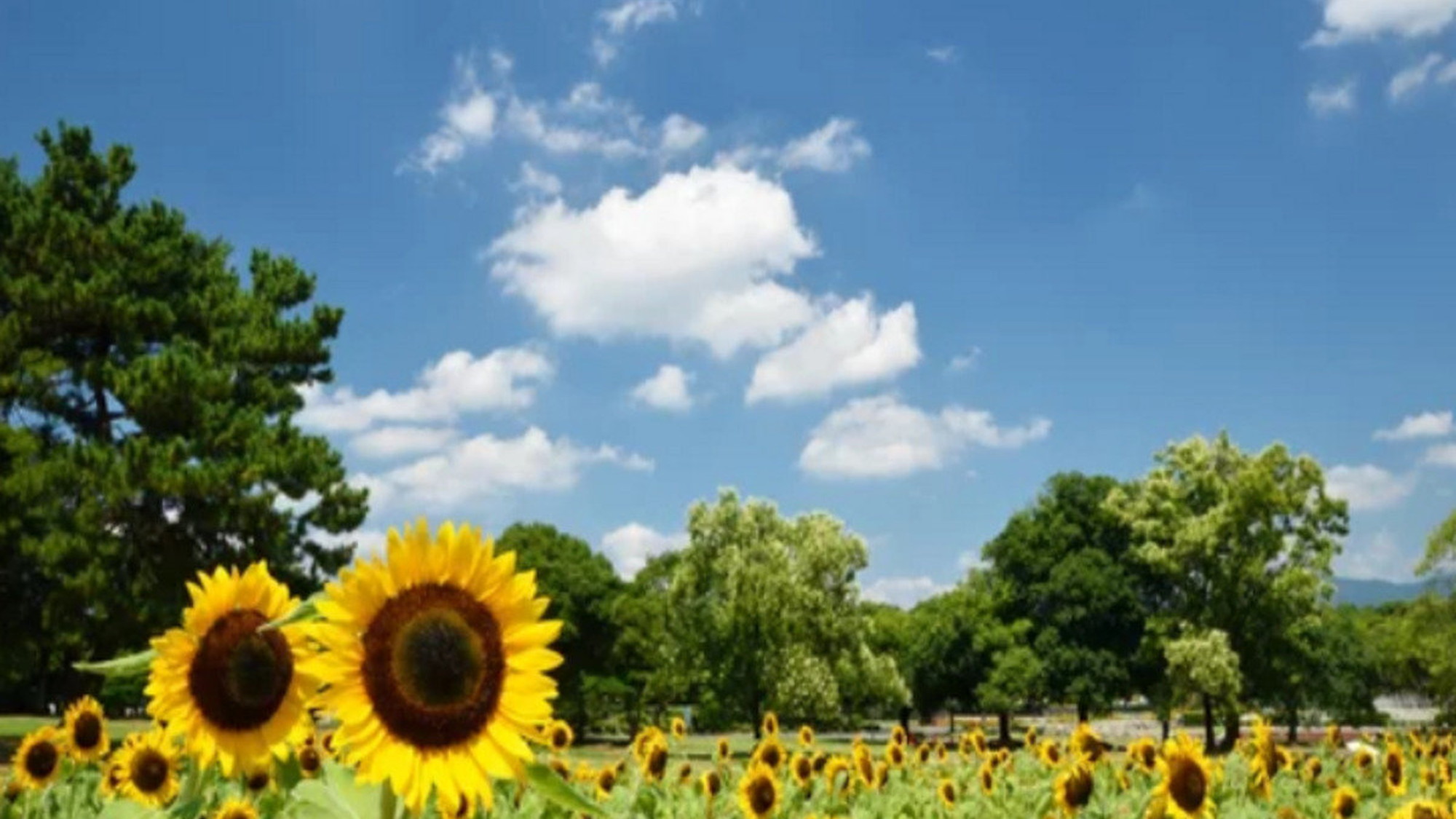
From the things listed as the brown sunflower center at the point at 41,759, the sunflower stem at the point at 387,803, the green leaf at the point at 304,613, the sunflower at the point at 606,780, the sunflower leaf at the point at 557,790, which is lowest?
the sunflower at the point at 606,780

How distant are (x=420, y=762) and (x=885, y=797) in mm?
6695

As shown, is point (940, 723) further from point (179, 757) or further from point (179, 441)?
point (179, 757)

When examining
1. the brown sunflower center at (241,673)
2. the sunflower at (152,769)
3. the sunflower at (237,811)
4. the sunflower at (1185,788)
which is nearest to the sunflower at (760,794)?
the sunflower at (1185,788)

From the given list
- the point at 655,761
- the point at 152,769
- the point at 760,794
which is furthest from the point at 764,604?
the point at 152,769

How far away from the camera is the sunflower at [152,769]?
17.2 ft

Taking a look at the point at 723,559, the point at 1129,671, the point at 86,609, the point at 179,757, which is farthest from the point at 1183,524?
the point at 179,757

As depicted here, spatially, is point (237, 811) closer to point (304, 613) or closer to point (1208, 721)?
point (304, 613)

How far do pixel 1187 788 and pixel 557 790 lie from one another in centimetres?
472

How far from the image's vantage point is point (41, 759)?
679cm

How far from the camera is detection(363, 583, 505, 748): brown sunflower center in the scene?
2.11 m

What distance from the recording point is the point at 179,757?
554 centimetres

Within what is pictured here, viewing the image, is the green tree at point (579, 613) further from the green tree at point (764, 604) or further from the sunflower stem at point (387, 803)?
the sunflower stem at point (387, 803)

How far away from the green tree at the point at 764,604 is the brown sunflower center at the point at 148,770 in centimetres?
3769

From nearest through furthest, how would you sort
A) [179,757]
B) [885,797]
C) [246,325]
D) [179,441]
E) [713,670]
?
[179,757], [885,797], [179,441], [246,325], [713,670]
